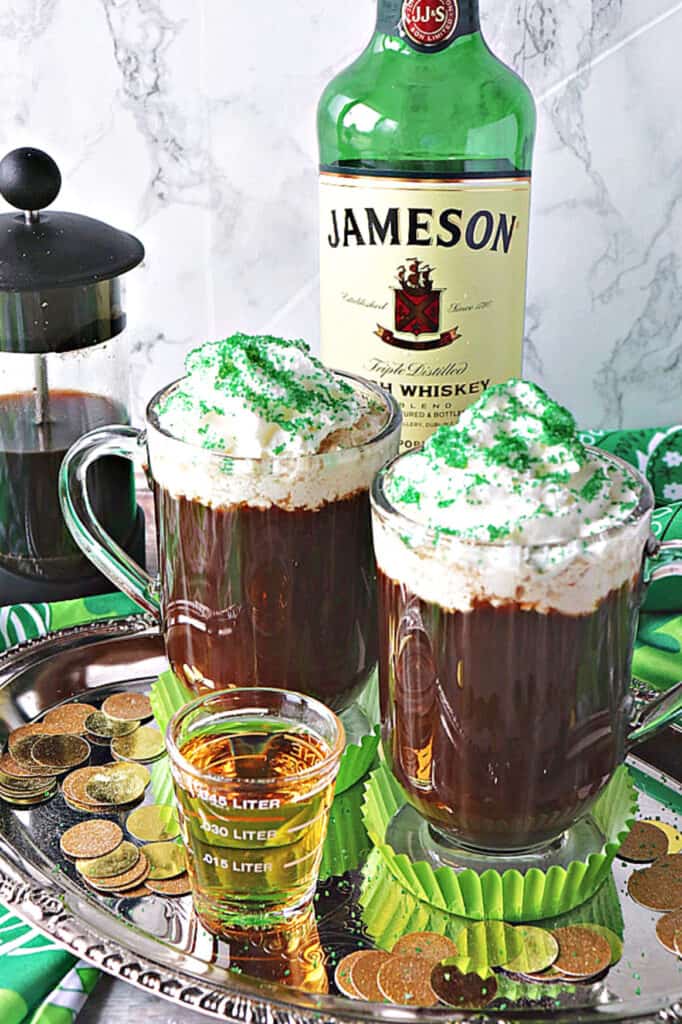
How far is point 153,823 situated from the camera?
0.80 meters

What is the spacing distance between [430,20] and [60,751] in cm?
65

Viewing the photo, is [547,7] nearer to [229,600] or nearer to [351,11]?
[351,11]

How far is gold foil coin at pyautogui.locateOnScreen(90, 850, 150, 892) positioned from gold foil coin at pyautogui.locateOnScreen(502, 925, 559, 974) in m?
0.22

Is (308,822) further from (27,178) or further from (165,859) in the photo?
(27,178)

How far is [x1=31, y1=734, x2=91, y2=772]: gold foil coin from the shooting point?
86 cm

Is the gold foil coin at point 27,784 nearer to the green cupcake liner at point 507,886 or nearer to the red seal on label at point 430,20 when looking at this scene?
the green cupcake liner at point 507,886

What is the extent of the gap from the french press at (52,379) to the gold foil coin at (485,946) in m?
0.52

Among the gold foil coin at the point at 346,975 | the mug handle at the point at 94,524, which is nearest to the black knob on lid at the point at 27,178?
the mug handle at the point at 94,524

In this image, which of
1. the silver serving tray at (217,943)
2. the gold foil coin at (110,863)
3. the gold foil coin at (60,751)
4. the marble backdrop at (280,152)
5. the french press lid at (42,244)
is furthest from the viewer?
the marble backdrop at (280,152)

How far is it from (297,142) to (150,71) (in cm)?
16

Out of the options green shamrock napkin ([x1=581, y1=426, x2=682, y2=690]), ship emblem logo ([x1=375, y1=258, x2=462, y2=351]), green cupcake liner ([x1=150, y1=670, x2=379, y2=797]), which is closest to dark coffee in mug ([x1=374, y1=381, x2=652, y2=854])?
green cupcake liner ([x1=150, y1=670, x2=379, y2=797])

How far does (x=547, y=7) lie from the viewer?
1.21m

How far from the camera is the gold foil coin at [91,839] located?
30.4 inches

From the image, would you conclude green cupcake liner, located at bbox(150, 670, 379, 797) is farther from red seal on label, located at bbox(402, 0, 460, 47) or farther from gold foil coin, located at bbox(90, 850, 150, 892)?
red seal on label, located at bbox(402, 0, 460, 47)
